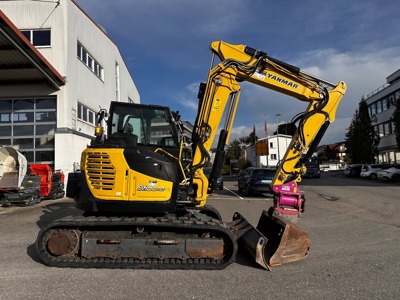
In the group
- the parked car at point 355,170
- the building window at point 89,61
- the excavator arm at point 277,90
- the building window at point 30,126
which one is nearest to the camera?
the excavator arm at point 277,90

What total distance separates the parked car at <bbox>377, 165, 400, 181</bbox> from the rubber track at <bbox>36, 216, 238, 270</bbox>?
2821cm

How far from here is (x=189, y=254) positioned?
5629mm

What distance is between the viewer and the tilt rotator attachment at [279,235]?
568cm

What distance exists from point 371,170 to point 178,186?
32693 millimetres

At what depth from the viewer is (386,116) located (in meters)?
45.5

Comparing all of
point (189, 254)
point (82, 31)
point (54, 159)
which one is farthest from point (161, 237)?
point (82, 31)

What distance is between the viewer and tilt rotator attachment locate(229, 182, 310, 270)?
18.6ft

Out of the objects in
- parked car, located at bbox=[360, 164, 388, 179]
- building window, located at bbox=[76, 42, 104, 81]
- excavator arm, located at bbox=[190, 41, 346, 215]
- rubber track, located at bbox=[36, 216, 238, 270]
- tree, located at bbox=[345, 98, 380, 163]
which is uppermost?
building window, located at bbox=[76, 42, 104, 81]

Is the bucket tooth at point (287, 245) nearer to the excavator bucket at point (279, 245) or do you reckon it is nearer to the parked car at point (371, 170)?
the excavator bucket at point (279, 245)

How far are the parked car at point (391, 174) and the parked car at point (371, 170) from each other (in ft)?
7.45

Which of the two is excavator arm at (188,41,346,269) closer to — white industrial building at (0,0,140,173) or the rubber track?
the rubber track

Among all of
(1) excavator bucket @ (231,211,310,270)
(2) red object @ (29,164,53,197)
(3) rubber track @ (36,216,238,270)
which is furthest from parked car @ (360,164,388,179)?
(3) rubber track @ (36,216,238,270)

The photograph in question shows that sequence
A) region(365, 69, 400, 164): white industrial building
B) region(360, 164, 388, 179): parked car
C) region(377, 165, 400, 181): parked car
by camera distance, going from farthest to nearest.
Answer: region(365, 69, 400, 164): white industrial building
region(360, 164, 388, 179): parked car
region(377, 165, 400, 181): parked car

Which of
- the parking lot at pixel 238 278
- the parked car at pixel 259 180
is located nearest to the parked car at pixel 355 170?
the parked car at pixel 259 180
